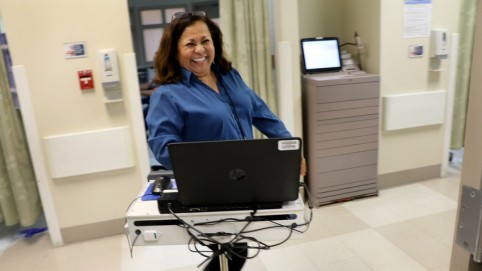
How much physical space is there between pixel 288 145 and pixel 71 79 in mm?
1998

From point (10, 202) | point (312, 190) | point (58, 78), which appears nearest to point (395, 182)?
point (312, 190)

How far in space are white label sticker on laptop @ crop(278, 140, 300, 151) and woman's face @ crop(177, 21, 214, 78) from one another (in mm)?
590

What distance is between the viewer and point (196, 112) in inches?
52.1

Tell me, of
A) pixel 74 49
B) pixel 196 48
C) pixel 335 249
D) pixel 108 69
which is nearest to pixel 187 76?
pixel 196 48

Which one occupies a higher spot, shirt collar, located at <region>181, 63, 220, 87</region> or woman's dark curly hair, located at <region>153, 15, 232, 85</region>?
woman's dark curly hair, located at <region>153, 15, 232, 85</region>

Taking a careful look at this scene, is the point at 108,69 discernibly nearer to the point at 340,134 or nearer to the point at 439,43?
the point at 340,134

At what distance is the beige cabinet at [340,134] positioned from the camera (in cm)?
280

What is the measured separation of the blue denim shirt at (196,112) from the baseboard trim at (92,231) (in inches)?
67.7

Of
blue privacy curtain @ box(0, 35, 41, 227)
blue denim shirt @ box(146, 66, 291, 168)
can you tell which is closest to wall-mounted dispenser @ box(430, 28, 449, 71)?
blue denim shirt @ box(146, 66, 291, 168)

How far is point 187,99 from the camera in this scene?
1.34 m

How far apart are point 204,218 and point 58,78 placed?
1.86 meters

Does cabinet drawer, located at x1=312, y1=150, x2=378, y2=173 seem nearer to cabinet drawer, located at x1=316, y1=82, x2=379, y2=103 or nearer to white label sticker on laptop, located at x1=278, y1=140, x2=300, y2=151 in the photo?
cabinet drawer, located at x1=316, y1=82, x2=379, y2=103

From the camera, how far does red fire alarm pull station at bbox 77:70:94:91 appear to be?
2414 millimetres

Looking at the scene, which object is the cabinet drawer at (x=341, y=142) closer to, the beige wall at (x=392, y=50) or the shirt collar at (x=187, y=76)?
the beige wall at (x=392, y=50)
